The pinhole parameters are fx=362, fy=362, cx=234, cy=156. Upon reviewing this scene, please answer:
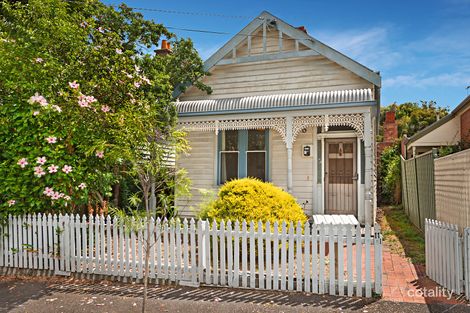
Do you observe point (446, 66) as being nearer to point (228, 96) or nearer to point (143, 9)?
point (228, 96)

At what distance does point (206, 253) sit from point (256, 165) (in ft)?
18.4

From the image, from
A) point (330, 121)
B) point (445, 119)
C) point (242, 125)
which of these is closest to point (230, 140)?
point (242, 125)

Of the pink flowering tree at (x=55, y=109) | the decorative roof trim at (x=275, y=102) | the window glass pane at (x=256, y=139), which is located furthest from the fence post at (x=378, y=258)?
the window glass pane at (x=256, y=139)

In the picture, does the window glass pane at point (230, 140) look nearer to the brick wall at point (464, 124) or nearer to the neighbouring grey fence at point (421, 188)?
the neighbouring grey fence at point (421, 188)

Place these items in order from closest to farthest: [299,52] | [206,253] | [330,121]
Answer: [206,253]
[330,121]
[299,52]

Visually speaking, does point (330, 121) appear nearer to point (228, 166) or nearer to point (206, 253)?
point (228, 166)

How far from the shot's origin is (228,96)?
463 inches

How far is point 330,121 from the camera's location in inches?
380

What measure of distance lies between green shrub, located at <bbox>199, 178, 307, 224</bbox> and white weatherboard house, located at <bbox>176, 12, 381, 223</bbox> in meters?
2.88

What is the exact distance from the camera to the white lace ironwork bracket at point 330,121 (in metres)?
9.33

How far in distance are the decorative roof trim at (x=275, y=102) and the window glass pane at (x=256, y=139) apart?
1.16 m

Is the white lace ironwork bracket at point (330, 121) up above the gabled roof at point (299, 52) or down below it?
below

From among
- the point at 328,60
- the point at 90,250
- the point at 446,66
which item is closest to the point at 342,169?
the point at 328,60

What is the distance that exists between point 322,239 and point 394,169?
13.2m
